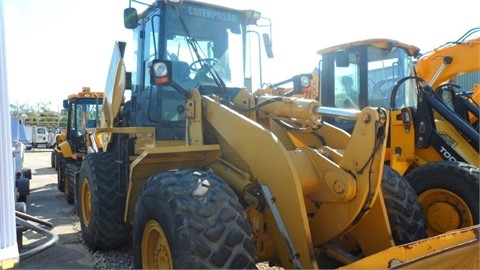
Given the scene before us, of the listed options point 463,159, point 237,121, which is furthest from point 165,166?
point 463,159

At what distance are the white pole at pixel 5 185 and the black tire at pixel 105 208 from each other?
2549 millimetres

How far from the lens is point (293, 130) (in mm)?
3887

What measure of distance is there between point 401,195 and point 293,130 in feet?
3.63

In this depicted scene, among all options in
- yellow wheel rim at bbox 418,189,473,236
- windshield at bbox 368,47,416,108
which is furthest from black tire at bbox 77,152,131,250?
windshield at bbox 368,47,416,108

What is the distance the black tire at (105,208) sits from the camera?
4.88 m

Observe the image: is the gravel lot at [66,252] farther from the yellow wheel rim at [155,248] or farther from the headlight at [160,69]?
the headlight at [160,69]

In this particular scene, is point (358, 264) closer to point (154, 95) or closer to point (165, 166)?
point (165, 166)

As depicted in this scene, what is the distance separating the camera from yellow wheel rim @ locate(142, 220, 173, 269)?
3.06 meters

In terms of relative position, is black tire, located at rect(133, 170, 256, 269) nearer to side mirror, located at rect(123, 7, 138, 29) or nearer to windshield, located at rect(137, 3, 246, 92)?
windshield, located at rect(137, 3, 246, 92)

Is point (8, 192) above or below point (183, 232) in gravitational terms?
above

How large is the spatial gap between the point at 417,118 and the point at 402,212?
2401 millimetres

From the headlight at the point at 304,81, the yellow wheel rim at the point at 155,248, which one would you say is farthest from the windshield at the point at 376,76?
the yellow wheel rim at the point at 155,248

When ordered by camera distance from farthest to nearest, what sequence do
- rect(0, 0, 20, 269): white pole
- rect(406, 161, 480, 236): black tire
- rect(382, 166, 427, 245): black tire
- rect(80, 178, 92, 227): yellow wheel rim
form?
rect(80, 178, 92, 227): yellow wheel rim
rect(406, 161, 480, 236): black tire
rect(382, 166, 427, 245): black tire
rect(0, 0, 20, 269): white pole

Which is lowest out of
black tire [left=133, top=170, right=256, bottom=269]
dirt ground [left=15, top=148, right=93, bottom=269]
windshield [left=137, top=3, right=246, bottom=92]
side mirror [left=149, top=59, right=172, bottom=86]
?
dirt ground [left=15, top=148, right=93, bottom=269]
